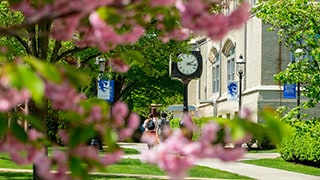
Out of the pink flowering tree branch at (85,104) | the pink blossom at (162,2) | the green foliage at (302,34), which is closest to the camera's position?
the pink flowering tree branch at (85,104)

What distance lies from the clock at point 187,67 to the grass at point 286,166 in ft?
13.2

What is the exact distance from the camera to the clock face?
69.3 feet

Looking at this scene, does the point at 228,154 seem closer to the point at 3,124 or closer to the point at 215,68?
the point at 3,124

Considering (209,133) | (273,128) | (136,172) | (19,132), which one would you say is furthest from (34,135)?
(136,172)

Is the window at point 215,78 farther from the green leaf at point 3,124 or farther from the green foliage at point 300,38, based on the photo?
the green leaf at point 3,124

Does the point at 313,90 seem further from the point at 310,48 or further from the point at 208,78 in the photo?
the point at 208,78

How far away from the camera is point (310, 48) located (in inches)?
726

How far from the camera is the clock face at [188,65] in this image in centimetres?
2111

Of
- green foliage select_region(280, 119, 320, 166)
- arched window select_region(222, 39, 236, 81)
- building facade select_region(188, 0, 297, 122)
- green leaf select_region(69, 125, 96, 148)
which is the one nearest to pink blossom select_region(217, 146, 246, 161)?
green leaf select_region(69, 125, 96, 148)

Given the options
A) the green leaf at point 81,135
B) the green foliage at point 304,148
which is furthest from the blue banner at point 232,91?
the green leaf at point 81,135

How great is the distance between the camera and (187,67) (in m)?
21.4

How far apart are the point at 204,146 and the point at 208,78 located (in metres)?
50.1

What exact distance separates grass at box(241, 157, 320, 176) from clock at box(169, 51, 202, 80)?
159 inches

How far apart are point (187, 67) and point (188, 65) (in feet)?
0.34
